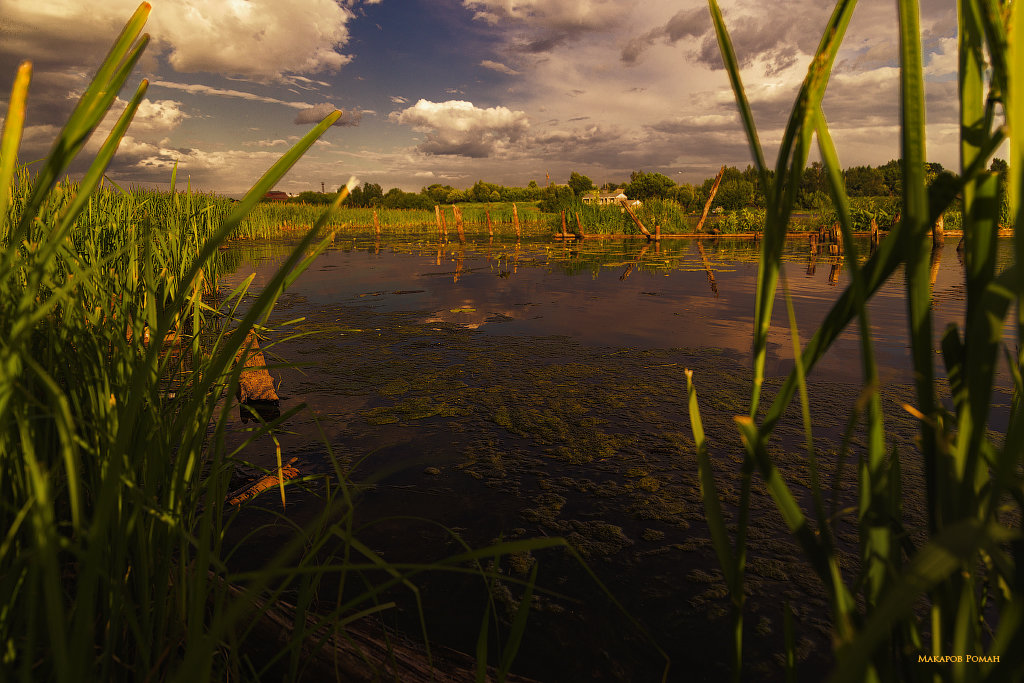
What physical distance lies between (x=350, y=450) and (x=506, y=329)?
8.67 ft

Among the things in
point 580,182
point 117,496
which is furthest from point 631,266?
point 580,182

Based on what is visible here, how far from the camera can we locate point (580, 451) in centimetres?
248

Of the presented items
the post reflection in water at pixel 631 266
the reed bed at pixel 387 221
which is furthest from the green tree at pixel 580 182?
the post reflection in water at pixel 631 266

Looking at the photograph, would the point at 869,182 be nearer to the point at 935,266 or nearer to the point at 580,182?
the point at 580,182

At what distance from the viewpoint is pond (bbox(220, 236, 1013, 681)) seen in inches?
55.7

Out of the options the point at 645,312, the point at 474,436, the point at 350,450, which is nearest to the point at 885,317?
the point at 645,312

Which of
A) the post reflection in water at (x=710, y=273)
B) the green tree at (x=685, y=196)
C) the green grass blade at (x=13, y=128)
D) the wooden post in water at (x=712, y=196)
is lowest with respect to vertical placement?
the post reflection in water at (x=710, y=273)

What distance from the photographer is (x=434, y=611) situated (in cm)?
149

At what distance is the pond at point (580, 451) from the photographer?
1414 mm

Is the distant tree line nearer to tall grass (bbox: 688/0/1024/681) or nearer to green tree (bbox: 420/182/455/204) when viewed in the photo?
green tree (bbox: 420/182/455/204)

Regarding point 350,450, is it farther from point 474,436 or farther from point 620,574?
point 620,574

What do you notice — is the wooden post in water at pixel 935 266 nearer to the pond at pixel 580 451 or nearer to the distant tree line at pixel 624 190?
the pond at pixel 580 451

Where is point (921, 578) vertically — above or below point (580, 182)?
below

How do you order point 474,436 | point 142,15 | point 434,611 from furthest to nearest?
point 474,436 < point 434,611 < point 142,15
